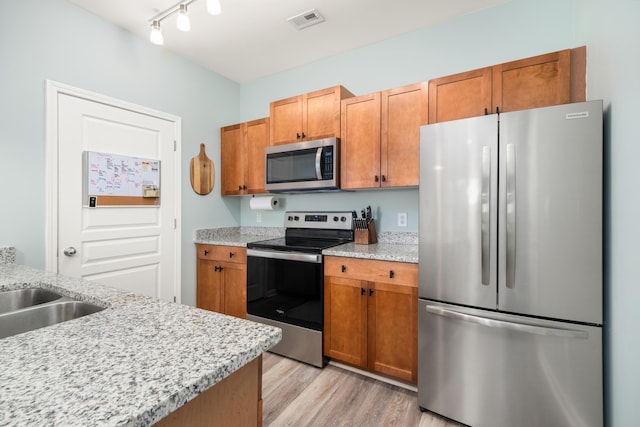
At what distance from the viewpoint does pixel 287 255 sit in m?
2.35

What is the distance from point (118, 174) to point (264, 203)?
51.5 inches

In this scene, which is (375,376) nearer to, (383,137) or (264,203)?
(383,137)

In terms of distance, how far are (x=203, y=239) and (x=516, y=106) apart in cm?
288

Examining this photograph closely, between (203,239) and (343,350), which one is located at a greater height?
(203,239)

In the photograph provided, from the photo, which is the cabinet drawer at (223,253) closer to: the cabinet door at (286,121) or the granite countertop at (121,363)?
the cabinet door at (286,121)

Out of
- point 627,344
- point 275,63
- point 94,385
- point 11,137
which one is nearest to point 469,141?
point 627,344

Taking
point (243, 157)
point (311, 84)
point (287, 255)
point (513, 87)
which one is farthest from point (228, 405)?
point (311, 84)

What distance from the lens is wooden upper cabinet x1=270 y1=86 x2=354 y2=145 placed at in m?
2.50

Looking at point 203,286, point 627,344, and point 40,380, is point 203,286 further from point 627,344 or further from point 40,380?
point 627,344

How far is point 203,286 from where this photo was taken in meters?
3.01

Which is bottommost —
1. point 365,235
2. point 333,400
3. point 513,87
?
point 333,400

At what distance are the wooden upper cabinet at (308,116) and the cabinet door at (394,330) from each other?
1362 millimetres

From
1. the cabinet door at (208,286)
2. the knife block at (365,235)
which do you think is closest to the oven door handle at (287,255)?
the knife block at (365,235)

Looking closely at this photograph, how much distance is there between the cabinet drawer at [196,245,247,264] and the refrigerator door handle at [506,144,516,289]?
78.8 inches
